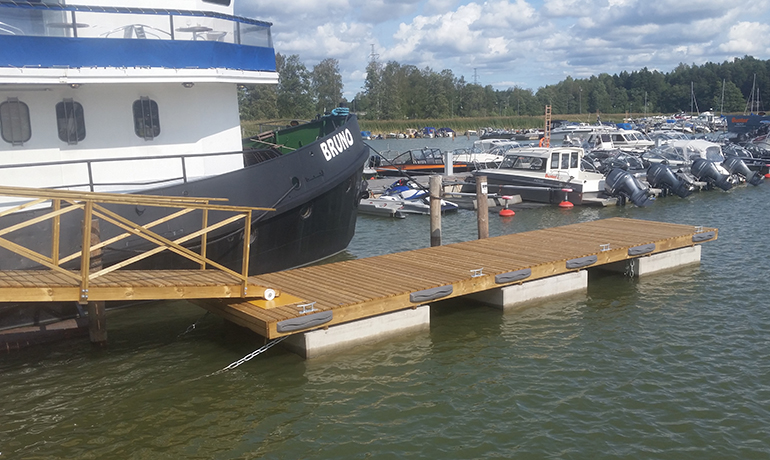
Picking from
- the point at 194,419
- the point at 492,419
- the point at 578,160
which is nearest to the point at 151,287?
the point at 194,419

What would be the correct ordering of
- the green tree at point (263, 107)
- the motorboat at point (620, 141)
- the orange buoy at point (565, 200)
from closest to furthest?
the orange buoy at point (565, 200) → the motorboat at point (620, 141) → the green tree at point (263, 107)

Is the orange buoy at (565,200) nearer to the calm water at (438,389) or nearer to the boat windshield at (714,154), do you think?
the boat windshield at (714,154)

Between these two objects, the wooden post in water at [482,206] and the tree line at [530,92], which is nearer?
the wooden post in water at [482,206]

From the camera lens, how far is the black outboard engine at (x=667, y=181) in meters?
24.2

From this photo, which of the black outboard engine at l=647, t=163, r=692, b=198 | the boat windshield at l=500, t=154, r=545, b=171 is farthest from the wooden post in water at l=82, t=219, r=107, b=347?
the black outboard engine at l=647, t=163, r=692, b=198

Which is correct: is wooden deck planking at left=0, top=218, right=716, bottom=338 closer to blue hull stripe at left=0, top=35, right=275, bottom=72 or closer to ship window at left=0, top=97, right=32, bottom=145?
ship window at left=0, top=97, right=32, bottom=145

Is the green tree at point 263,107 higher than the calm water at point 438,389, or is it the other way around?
the green tree at point 263,107

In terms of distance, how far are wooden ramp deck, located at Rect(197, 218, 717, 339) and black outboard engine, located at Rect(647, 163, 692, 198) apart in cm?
1083

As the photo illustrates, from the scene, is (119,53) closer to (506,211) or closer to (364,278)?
(364,278)

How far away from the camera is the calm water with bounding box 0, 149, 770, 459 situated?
266 inches

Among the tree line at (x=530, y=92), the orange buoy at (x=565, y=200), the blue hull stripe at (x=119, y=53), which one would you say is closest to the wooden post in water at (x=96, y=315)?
the blue hull stripe at (x=119, y=53)

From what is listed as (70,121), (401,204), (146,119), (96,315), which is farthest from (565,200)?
(96,315)

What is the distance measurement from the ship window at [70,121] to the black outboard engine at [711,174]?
23.3m

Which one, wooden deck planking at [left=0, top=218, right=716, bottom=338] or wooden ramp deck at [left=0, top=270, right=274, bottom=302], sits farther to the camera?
wooden deck planking at [left=0, top=218, right=716, bottom=338]
